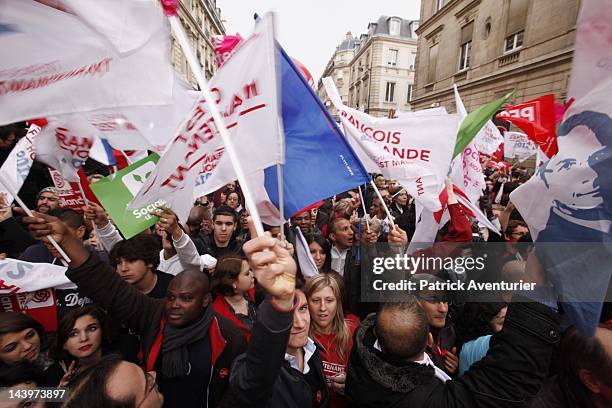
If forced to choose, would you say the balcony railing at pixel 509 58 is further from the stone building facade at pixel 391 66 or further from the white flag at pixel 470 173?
the stone building facade at pixel 391 66

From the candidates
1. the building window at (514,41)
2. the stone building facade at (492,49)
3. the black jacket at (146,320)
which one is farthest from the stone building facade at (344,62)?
the black jacket at (146,320)

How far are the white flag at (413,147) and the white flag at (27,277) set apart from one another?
2.52 meters

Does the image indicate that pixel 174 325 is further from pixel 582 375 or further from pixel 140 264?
pixel 582 375

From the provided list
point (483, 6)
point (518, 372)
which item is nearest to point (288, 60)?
point (518, 372)

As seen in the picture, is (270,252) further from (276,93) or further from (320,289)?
(320,289)

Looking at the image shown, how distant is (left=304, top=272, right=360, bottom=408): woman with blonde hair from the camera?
7.29ft

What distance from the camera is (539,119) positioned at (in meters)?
3.39

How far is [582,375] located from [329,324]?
4.60 feet

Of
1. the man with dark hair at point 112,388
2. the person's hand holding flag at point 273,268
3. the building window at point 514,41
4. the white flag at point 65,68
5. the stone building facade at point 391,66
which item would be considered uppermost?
the stone building facade at point 391,66

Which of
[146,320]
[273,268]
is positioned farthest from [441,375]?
[146,320]

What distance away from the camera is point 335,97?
3.21 m

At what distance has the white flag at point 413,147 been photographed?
108 inches

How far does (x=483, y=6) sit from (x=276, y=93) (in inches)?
817

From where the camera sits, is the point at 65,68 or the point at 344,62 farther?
the point at 344,62
